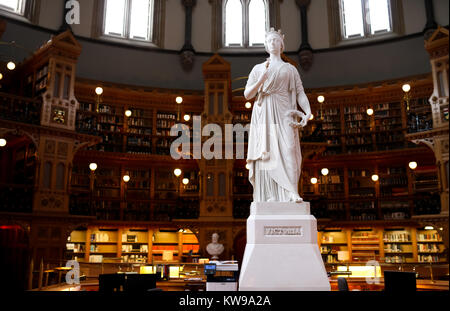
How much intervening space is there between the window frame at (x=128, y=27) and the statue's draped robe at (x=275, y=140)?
40.9ft

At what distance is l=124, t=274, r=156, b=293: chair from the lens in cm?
323

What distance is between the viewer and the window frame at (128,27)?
48.3 feet

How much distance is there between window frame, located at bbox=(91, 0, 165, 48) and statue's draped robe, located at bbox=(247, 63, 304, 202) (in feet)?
40.9

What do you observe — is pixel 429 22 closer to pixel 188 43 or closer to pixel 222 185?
pixel 188 43

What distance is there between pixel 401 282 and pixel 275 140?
1.59 m

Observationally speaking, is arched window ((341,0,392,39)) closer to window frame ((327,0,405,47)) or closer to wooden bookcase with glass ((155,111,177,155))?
window frame ((327,0,405,47))

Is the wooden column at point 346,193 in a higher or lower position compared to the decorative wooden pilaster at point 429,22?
lower

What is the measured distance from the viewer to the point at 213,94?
41.7ft

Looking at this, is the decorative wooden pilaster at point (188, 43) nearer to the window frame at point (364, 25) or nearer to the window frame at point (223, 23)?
the window frame at point (223, 23)

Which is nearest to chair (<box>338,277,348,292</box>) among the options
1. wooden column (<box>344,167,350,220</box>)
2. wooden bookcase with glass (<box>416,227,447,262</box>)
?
wooden bookcase with glass (<box>416,227,447,262</box>)

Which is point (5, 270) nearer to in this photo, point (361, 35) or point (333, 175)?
point (333, 175)

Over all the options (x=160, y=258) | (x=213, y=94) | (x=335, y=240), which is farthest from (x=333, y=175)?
(x=160, y=258)

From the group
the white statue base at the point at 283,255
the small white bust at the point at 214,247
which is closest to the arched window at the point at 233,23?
the small white bust at the point at 214,247

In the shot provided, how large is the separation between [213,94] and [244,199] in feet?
11.3
